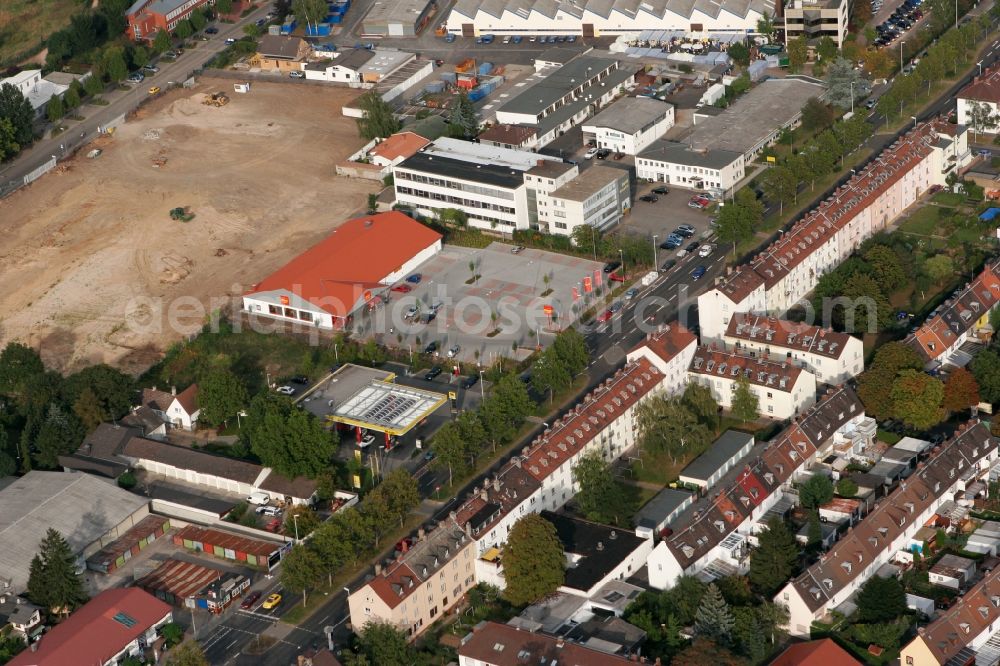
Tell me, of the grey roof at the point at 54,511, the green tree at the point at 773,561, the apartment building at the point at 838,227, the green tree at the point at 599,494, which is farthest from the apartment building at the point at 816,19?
the grey roof at the point at 54,511

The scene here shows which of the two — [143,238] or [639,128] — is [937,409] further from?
[143,238]

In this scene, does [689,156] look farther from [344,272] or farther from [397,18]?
[397,18]

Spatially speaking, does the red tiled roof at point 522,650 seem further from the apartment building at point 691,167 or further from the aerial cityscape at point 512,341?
the apartment building at point 691,167

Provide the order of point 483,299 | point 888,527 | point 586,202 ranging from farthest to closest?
1. point 586,202
2. point 483,299
3. point 888,527

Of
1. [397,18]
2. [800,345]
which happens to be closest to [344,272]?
[800,345]

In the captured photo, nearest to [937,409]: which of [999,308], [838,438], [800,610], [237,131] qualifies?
[838,438]

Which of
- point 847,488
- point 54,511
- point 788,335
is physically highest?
point 788,335

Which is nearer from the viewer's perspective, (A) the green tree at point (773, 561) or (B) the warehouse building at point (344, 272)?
(A) the green tree at point (773, 561)

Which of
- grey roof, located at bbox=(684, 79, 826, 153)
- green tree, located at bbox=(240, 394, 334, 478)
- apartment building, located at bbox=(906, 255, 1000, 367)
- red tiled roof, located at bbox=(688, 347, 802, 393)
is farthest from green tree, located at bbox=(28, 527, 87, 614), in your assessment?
grey roof, located at bbox=(684, 79, 826, 153)
